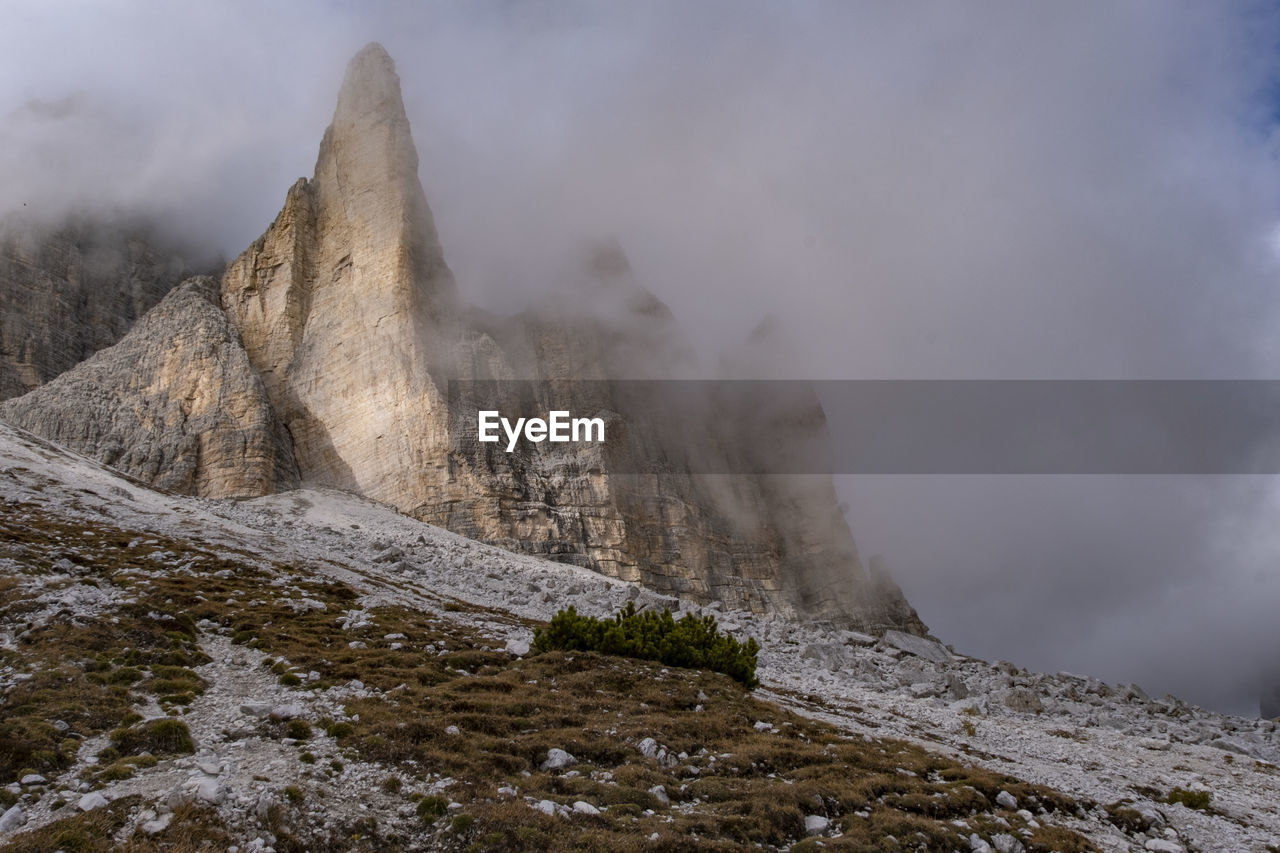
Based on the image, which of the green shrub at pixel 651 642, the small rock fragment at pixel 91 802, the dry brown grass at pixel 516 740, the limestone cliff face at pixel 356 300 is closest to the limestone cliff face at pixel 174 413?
the limestone cliff face at pixel 356 300

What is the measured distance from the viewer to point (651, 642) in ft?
95.2

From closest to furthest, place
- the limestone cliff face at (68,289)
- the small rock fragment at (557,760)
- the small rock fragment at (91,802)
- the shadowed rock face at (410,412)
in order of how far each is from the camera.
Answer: the small rock fragment at (91,802) → the small rock fragment at (557,760) → the shadowed rock face at (410,412) → the limestone cliff face at (68,289)

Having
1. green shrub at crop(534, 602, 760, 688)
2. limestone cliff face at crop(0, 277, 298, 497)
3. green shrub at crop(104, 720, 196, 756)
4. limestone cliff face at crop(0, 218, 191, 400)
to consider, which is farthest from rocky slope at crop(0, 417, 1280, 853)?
limestone cliff face at crop(0, 218, 191, 400)

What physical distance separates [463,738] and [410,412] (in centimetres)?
6837

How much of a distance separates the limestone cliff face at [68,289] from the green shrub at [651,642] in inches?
3541

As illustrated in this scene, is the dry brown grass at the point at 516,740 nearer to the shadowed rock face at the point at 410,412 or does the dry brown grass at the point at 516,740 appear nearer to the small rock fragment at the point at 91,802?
the small rock fragment at the point at 91,802

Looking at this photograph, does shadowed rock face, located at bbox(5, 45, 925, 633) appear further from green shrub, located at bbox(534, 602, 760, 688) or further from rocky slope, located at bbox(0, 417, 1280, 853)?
green shrub, located at bbox(534, 602, 760, 688)

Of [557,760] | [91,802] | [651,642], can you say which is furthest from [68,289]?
[557,760]

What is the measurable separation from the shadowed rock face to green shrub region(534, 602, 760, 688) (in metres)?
48.3

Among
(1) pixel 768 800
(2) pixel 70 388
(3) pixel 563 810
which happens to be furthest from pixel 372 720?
(2) pixel 70 388

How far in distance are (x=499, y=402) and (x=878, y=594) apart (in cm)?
5238

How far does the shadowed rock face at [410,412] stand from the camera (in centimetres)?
7925

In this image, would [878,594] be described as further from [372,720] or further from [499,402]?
[372,720]

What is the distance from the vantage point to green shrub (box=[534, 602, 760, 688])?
28.1m
